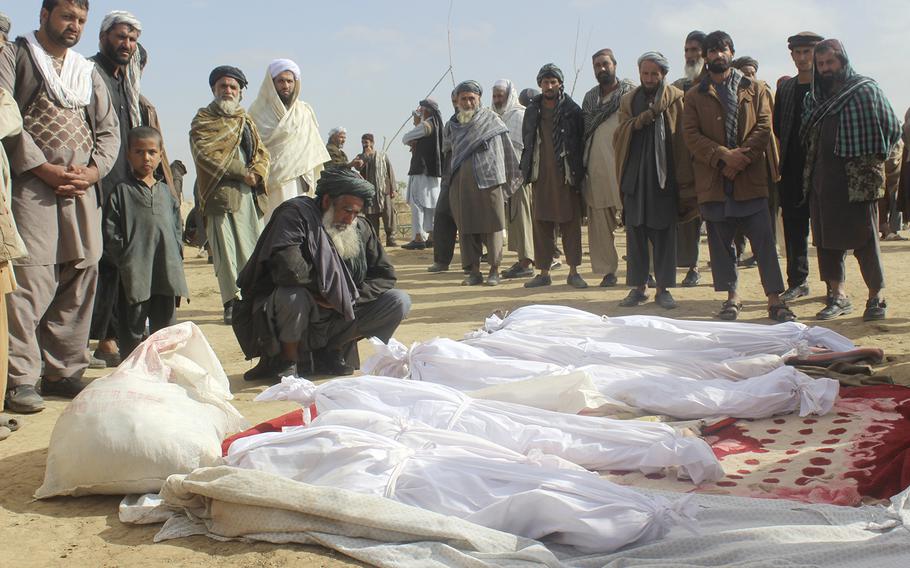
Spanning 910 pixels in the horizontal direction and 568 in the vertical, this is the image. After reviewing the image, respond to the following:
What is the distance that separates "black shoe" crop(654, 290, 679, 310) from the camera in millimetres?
7809

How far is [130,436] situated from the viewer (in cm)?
376

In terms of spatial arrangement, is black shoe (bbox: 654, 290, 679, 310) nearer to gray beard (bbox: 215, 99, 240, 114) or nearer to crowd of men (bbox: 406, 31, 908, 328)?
crowd of men (bbox: 406, 31, 908, 328)

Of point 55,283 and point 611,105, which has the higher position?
point 611,105

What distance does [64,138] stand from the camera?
5332 mm

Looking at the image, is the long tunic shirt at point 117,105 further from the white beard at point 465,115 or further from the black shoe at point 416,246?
the black shoe at point 416,246

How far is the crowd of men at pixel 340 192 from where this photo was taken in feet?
17.3

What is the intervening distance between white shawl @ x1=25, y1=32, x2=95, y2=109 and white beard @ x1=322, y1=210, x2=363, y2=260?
1507 mm

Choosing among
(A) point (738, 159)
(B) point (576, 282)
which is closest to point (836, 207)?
(A) point (738, 159)

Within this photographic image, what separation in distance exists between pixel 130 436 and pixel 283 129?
5.05 metres

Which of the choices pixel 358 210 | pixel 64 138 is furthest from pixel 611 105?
pixel 64 138

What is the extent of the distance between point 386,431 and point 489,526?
0.75m

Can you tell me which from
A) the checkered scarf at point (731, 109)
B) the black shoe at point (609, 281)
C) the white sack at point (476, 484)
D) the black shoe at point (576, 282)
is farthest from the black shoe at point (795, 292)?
the white sack at point (476, 484)

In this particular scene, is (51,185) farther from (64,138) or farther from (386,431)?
(386,431)

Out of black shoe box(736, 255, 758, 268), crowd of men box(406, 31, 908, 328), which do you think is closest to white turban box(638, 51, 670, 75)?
crowd of men box(406, 31, 908, 328)
